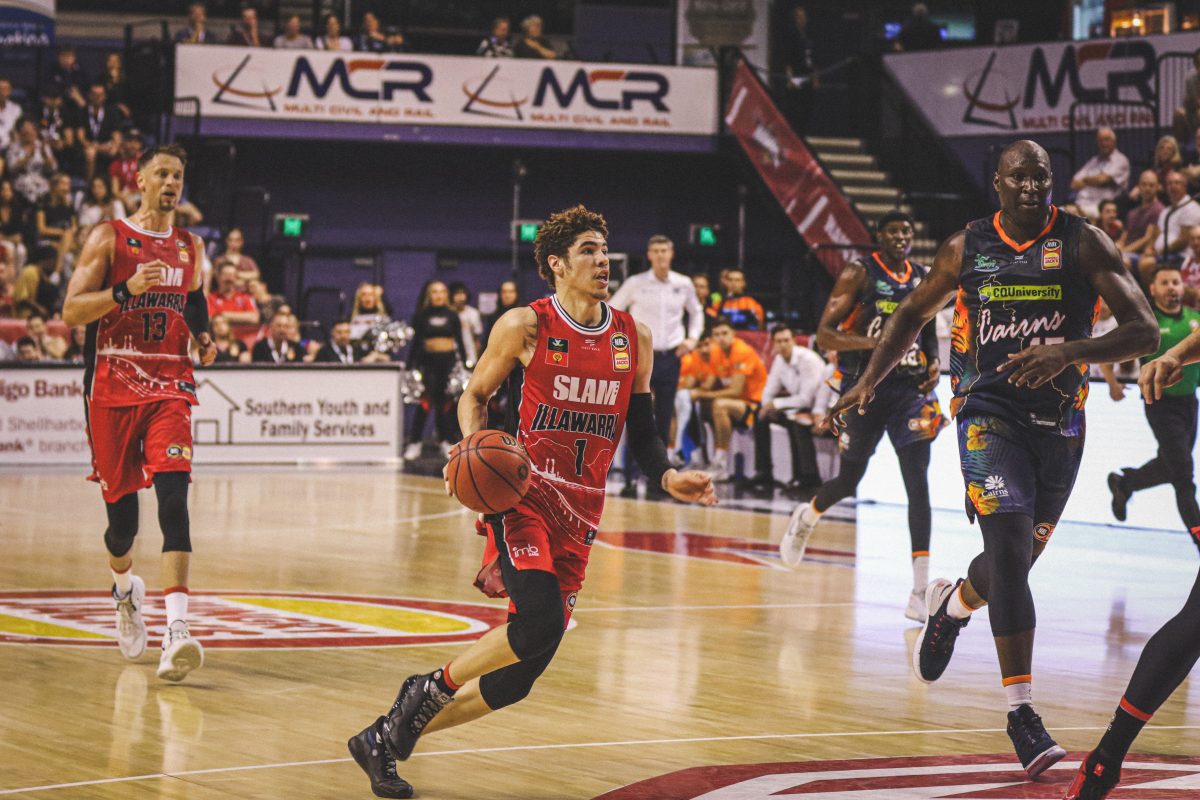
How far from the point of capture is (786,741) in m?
6.62

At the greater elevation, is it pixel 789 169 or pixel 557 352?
pixel 789 169

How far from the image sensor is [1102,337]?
248 inches

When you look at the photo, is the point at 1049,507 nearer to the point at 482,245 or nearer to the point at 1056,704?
the point at 1056,704

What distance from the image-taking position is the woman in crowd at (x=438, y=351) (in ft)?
71.2

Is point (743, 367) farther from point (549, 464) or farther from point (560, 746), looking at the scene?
point (549, 464)

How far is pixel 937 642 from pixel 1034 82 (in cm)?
1767

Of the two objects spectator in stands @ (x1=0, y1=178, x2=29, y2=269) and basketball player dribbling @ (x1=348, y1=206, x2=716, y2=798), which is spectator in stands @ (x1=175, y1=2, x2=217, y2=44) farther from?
basketball player dribbling @ (x1=348, y1=206, x2=716, y2=798)

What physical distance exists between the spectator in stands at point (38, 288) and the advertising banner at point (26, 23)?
276 cm

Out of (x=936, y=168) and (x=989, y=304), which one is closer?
(x=989, y=304)

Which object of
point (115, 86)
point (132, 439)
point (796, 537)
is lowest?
point (796, 537)

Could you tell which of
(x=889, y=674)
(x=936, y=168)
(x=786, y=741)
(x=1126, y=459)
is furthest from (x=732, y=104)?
(x=786, y=741)

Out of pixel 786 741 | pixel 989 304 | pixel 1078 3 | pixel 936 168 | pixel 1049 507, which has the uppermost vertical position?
pixel 1078 3

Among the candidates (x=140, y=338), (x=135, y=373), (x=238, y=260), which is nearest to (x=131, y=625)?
(x=135, y=373)

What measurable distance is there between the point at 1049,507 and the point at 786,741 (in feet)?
4.17
